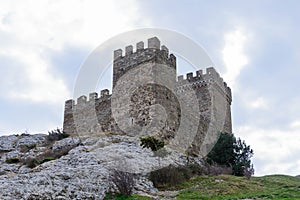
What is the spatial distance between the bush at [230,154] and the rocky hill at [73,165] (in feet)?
13.8

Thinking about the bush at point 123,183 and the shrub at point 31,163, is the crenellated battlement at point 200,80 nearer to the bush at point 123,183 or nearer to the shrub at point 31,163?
the shrub at point 31,163

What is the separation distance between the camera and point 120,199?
14438 mm

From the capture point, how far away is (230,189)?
659 inches

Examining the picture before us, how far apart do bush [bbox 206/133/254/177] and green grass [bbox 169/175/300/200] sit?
513 centimetres

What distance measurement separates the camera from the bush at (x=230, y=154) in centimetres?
2583

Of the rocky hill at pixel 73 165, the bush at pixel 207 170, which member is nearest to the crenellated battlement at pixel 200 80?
the rocky hill at pixel 73 165

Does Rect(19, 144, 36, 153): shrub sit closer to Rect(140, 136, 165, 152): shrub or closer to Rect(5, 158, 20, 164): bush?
Rect(5, 158, 20, 164): bush

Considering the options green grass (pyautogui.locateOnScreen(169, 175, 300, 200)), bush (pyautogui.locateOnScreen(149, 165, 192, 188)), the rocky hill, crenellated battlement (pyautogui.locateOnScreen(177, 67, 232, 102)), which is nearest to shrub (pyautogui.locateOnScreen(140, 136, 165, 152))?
the rocky hill

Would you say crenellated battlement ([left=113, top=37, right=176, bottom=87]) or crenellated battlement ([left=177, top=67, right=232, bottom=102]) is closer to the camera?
crenellated battlement ([left=113, top=37, right=176, bottom=87])

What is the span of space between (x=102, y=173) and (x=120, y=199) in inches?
99.0

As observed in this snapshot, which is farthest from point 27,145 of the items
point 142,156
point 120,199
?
point 120,199

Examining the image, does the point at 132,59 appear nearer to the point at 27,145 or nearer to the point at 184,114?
the point at 184,114

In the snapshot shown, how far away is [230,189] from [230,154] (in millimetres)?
9899

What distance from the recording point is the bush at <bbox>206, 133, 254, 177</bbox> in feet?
84.7
